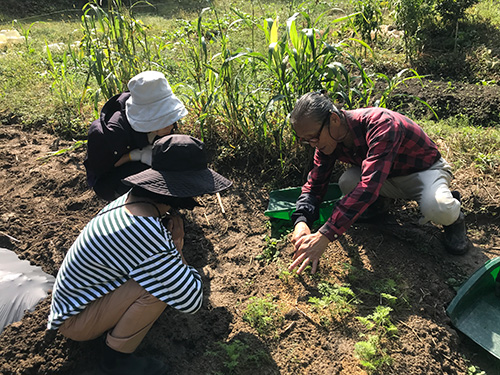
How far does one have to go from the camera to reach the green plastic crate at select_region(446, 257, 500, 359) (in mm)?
2275

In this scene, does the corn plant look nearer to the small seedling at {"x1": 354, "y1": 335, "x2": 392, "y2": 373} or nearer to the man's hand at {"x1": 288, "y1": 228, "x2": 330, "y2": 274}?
the man's hand at {"x1": 288, "y1": 228, "x2": 330, "y2": 274}

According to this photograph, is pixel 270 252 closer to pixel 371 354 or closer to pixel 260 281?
pixel 260 281

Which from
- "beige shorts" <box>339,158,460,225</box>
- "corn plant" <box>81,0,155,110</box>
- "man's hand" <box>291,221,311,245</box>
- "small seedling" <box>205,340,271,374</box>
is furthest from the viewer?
"corn plant" <box>81,0,155,110</box>

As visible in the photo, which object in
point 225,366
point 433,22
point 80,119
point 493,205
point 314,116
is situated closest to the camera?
point 225,366

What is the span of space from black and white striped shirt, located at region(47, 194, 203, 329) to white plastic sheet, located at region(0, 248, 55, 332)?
51cm

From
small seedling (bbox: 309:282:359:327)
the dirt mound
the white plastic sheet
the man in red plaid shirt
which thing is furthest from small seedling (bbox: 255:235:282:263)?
the white plastic sheet

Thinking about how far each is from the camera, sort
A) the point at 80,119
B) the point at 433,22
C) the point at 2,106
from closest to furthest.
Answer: the point at 80,119 → the point at 2,106 → the point at 433,22

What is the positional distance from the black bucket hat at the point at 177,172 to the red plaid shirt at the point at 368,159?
0.73m

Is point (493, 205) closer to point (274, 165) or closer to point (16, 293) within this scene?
point (274, 165)

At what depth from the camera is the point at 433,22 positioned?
5578 mm

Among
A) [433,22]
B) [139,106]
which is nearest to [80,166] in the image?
[139,106]

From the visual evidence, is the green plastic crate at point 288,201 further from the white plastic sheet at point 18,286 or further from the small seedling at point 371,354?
the white plastic sheet at point 18,286

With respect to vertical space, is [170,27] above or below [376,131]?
below

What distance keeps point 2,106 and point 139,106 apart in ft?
9.58
